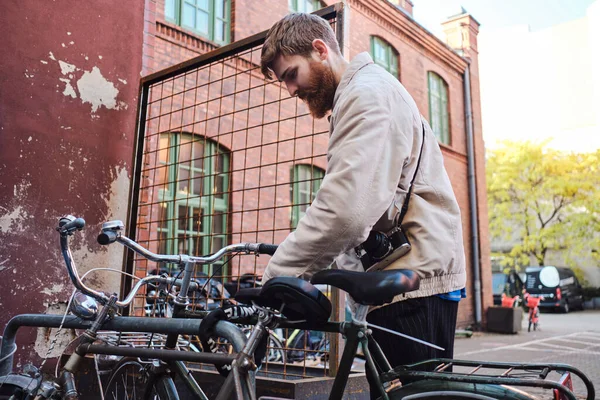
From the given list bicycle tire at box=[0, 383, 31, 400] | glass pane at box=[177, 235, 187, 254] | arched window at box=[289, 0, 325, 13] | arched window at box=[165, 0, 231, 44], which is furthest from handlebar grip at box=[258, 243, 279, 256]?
arched window at box=[289, 0, 325, 13]

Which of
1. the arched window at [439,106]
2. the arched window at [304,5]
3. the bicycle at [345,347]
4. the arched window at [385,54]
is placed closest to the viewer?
the bicycle at [345,347]

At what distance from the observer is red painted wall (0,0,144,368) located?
3906 mm

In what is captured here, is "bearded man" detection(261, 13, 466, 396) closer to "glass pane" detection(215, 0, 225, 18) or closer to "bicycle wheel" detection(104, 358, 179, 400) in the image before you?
"bicycle wheel" detection(104, 358, 179, 400)

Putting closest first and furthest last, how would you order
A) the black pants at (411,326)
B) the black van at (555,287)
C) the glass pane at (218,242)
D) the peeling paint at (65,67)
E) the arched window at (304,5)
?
the black pants at (411,326), the peeling paint at (65,67), the glass pane at (218,242), the arched window at (304,5), the black van at (555,287)

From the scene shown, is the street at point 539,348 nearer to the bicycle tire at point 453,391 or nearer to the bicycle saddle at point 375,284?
the bicycle tire at point 453,391

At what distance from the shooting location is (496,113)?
51.6 meters

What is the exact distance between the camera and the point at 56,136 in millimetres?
4129

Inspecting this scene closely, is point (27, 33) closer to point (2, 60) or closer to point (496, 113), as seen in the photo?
point (2, 60)

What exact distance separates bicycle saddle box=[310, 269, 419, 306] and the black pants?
1.16ft

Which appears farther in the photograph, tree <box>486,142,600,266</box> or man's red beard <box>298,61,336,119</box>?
tree <box>486,142,600,266</box>

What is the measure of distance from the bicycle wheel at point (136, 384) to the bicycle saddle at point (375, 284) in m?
1.15

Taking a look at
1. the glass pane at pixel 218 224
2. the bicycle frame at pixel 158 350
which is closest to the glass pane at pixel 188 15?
the glass pane at pixel 218 224

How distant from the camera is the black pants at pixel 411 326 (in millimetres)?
1920

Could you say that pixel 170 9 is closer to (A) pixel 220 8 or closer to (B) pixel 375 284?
(A) pixel 220 8
